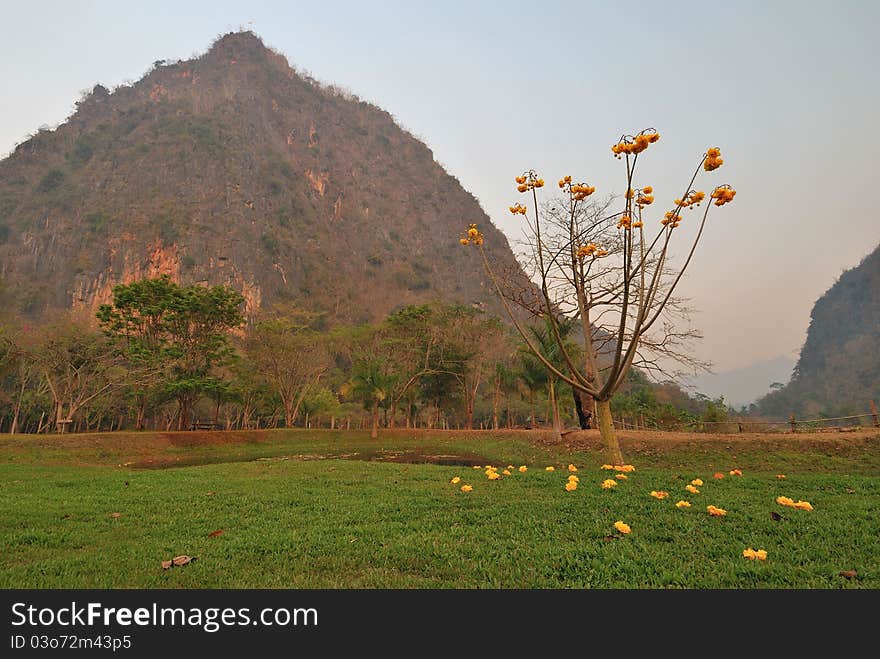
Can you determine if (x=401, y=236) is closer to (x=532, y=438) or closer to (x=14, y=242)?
(x=14, y=242)

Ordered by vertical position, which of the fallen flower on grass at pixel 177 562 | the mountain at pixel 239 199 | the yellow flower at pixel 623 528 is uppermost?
the mountain at pixel 239 199

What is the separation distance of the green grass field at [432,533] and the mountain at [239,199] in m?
78.3

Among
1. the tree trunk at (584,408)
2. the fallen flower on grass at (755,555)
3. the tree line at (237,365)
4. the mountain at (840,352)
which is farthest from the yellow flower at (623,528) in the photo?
the mountain at (840,352)

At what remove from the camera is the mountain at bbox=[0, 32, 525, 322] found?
88.1m

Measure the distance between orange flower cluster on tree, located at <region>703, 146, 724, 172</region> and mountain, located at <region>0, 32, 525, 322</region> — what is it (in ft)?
257

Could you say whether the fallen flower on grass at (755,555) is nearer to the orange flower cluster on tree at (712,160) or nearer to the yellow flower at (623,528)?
the yellow flower at (623,528)

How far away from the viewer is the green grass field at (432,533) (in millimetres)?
3416

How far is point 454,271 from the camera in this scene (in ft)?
429

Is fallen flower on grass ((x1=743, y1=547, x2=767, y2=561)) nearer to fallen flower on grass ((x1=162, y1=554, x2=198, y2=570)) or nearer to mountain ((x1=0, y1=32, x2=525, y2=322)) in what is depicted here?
fallen flower on grass ((x1=162, y1=554, x2=198, y2=570))

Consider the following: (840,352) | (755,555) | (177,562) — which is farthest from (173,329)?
(840,352)

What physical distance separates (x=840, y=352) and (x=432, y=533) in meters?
137
